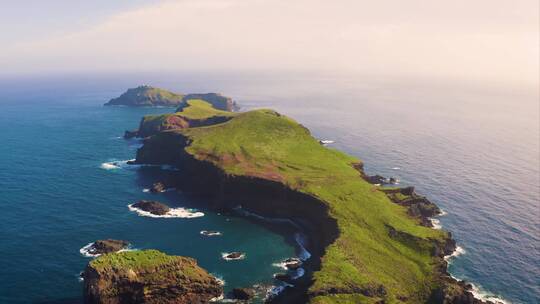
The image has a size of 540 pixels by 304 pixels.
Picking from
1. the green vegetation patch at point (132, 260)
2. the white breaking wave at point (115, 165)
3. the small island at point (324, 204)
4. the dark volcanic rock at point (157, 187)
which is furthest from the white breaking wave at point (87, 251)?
the white breaking wave at point (115, 165)

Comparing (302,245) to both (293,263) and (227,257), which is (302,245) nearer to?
(293,263)

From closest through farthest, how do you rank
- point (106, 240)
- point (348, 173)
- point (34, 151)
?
point (106, 240) → point (348, 173) → point (34, 151)

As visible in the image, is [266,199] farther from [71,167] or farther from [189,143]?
[71,167]

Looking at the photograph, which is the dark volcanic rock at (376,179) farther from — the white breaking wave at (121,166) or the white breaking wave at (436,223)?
the white breaking wave at (121,166)

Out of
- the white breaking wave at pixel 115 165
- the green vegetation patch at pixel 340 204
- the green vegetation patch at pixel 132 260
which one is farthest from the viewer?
the white breaking wave at pixel 115 165

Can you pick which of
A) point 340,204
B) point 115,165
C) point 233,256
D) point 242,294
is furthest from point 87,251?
point 115,165

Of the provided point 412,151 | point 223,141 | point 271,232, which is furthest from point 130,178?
point 412,151
